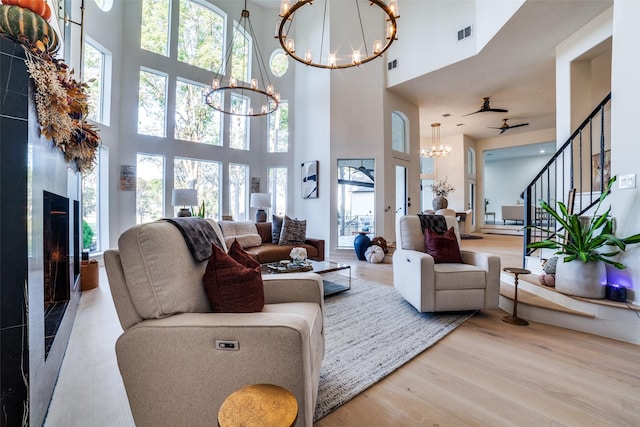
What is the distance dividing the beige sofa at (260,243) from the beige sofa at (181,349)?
2.95 metres

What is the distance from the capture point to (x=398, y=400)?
1587 millimetres

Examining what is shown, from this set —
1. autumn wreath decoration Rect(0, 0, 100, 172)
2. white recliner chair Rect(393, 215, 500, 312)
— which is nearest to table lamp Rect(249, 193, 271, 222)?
white recliner chair Rect(393, 215, 500, 312)

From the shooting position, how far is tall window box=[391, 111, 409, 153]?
6762mm

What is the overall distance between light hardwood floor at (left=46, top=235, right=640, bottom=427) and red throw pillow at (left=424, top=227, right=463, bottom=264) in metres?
0.76

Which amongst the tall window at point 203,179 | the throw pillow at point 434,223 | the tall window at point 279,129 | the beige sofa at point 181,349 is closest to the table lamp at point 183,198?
the tall window at point 203,179

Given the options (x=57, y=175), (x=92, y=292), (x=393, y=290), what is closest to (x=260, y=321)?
(x=57, y=175)

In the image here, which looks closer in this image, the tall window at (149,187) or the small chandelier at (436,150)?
the tall window at (149,187)

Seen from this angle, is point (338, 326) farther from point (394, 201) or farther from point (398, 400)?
point (394, 201)

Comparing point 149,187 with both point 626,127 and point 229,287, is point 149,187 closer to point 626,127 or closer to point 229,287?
point 229,287

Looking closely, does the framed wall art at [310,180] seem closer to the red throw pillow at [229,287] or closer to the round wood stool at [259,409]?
the red throw pillow at [229,287]

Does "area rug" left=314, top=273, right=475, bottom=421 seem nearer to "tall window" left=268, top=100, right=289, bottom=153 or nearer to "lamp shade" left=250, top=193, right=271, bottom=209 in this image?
"lamp shade" left=250, top=193, right=271, bottom=209

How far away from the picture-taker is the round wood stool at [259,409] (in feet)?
2.14

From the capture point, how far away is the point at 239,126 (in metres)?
7.31

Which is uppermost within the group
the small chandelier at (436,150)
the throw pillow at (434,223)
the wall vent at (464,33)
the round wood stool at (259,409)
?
the wall vent at (464,33)
